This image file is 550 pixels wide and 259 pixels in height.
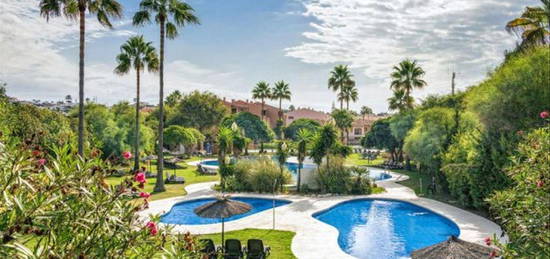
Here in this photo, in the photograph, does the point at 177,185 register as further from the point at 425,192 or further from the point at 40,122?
the point at 425,192

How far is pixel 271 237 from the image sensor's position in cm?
1247

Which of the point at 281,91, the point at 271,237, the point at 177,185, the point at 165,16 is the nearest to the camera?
the point at 271,237

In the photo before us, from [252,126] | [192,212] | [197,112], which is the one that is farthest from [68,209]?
[197,112]

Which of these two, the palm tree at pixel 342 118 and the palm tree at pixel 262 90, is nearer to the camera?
the palm tree at pixel 342 118

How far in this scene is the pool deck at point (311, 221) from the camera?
11609mm

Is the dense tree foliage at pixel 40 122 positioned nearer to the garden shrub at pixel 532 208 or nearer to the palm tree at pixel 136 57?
the palm tree at pixel 136 57

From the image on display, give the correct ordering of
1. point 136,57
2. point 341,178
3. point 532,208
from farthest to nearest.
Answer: point 136,57, point 341,178, point 532,208

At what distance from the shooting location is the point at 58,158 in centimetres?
294

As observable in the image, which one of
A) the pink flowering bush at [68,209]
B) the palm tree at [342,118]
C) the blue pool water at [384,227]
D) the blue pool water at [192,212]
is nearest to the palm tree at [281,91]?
the palm tree at [342,118]

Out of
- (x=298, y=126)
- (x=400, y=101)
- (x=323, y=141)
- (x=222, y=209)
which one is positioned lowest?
(x=222, y=209)

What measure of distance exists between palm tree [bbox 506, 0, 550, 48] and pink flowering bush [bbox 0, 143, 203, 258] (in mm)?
22015

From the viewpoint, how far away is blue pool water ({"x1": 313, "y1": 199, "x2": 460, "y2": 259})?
12267 millimetres

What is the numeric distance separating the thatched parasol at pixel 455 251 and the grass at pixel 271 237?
Result: 165 inches

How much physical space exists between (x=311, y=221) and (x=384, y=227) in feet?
10.9
